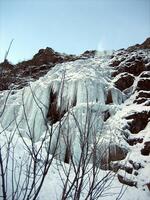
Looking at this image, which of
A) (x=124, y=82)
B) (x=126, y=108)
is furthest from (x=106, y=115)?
(x=124, y=82)

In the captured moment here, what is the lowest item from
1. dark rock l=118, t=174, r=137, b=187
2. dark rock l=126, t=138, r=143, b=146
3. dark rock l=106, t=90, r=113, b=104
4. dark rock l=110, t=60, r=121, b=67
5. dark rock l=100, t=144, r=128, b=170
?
dark rock l=118, t=174, r=137, b=187

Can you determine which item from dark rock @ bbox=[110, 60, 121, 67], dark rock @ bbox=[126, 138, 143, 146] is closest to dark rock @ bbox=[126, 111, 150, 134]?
dark rock @ bbox=[126, 138, 143, 146]

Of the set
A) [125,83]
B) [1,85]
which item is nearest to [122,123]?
[125,83]

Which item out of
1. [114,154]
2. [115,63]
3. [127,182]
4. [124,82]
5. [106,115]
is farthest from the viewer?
[115,63]

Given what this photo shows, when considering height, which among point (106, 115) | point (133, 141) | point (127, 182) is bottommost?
point (127, 182)

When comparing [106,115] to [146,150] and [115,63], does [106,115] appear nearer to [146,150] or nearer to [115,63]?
[146,150]

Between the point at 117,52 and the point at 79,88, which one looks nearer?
the point at 79,88

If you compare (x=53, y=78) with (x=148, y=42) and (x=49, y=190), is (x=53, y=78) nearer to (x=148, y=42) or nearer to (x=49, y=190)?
→ (x=49, y=190)

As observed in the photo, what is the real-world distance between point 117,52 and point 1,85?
75.2ft

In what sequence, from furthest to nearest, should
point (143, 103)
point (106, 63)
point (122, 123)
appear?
point (106, 63), point (143, 103), point (122, 123)

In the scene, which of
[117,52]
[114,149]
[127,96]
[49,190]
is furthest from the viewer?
[117,52]

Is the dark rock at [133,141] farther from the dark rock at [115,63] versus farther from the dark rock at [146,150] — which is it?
the dark rock at [115,63]

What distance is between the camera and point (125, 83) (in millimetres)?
18641

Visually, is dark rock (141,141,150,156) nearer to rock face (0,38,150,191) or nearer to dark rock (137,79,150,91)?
rock face (0,38,150,191)
